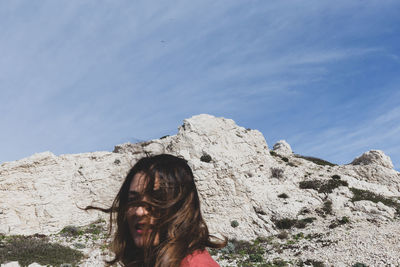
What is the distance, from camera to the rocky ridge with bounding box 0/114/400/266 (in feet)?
64.3

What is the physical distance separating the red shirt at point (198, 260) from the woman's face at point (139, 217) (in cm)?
28

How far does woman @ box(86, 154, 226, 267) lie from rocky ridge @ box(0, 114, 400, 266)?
53.9 ft

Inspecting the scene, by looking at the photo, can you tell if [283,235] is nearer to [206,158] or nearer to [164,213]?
[206,158]

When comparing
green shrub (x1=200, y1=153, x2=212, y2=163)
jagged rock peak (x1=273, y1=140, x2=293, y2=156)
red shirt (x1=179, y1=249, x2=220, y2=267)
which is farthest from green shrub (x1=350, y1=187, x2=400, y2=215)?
red shirt (x1=179, y1=249, x2=220, y2=267)

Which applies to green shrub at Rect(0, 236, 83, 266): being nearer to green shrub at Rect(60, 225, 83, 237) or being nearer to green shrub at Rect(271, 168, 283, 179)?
green shrub at Rect(60, 225, 83, 237)

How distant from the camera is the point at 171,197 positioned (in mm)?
2061

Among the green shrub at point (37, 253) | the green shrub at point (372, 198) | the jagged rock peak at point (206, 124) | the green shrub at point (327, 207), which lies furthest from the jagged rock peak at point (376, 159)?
the green shrub at point (37, 253)

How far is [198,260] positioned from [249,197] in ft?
81.1

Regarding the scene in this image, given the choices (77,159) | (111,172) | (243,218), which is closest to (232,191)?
(243,218)

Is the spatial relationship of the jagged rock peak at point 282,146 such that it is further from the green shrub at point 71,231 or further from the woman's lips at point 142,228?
the woman's lips at point 142,228

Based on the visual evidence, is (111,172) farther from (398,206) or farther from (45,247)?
(398,206)

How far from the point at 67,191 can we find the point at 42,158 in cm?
421

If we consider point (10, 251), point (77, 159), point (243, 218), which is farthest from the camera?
point (77, 159)

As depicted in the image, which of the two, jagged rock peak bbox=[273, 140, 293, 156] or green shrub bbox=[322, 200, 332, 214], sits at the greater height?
jagged rock peak bbox=[273, 140, 293, 156]
